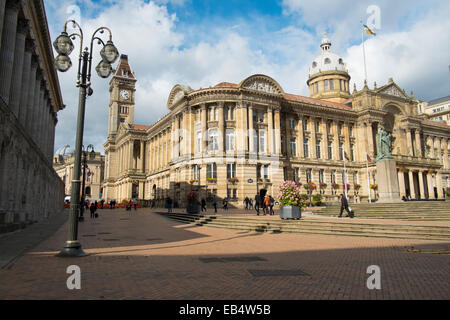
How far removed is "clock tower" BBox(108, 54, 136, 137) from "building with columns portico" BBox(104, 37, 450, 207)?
15.9 m

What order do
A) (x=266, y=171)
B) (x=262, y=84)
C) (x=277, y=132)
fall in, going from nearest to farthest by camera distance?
(x=266, y=171) → (x=262, y=84) → (x=277, y=132)

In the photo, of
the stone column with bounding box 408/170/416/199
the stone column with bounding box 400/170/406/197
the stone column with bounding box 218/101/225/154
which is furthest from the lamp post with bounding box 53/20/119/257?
the stone column with bounding box 408/170/416/199

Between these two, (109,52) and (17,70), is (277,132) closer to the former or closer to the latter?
(17,70)

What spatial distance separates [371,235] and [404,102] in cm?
5765

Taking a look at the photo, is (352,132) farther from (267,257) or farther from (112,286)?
(112,286)

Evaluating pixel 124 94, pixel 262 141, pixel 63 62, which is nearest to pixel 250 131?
pixel 262 141

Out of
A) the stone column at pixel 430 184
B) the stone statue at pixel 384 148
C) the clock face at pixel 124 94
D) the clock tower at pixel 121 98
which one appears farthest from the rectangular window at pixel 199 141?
the clock face at pixel 124 94

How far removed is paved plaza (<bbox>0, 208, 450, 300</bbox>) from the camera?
610cm

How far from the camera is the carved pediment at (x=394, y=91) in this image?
61.3m

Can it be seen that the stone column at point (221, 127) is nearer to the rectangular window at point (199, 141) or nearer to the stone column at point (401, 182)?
the rectangular window at point (199, 141)

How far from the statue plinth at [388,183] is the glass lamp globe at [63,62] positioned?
89.0 feet

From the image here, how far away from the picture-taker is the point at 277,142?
49.8 metres

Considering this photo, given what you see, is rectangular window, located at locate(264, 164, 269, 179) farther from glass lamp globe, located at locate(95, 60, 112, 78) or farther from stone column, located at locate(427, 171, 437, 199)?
glass lamp globe, located at locate(95, 60, 112, 78)

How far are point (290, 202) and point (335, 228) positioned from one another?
13.7 feet
